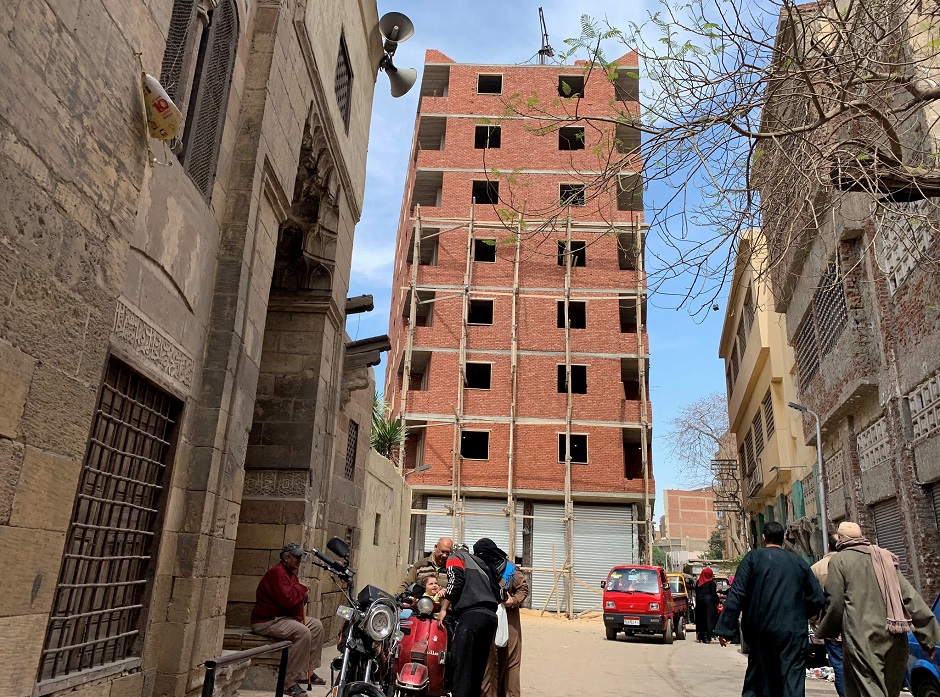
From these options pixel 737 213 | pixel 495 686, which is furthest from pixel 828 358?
pixel 495 686

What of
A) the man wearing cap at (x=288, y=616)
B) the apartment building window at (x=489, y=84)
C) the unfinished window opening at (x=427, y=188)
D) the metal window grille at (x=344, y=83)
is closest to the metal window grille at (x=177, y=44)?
the man wearing cap at (x=288, y=616)

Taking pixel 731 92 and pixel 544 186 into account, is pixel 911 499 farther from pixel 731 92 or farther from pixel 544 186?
pixel 544 186

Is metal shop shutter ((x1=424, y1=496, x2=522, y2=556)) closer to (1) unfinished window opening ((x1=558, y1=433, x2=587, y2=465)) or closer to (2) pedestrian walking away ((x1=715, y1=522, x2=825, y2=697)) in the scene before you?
(1) unfinished window opening ((x1=558, y1=433, x2=587, y2=465))

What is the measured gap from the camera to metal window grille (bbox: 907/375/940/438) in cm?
1052

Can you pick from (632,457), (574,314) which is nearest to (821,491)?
(632,457)

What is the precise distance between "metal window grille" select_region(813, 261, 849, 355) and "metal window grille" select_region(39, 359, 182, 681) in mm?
13018

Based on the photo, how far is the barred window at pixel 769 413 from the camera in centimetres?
2608

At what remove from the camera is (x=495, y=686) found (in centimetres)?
682

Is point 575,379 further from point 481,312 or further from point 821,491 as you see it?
point 821,491

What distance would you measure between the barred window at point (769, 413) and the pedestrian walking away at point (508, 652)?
820 inches

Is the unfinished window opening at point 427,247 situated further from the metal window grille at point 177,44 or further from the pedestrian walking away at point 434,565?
the metal window grille at point 177,44

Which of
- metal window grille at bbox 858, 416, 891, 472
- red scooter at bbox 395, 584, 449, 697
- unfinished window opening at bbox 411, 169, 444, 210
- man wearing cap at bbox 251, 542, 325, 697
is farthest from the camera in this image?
unfinished window opening at bbox 411, 169, 444, 210

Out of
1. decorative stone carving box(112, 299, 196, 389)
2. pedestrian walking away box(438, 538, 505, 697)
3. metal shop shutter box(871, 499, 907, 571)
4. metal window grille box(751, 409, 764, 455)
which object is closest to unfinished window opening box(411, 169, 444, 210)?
metal window grille box(751, 409, 764, 455)

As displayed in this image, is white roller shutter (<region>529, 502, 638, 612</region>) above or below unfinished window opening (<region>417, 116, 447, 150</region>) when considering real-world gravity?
below
